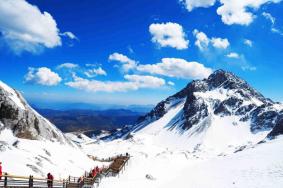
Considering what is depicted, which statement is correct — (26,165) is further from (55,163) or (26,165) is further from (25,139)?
(25,139)

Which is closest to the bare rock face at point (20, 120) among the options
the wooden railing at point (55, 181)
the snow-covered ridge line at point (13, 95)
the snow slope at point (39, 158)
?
the snow-covered ridge line at point (13, 95)

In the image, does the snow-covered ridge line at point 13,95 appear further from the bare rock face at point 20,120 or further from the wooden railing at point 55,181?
the wooden railing at point 55,181

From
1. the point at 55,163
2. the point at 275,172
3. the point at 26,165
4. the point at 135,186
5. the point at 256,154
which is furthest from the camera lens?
the point at 256,154

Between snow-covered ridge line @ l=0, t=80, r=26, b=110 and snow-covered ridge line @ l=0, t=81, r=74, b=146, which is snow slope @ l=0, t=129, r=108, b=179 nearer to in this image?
snow-covered ridge line @ l=0, t=81, r=74, b=146

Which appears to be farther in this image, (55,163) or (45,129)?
(45,129)

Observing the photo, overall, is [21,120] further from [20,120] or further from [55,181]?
[55,181]

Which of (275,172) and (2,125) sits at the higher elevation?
(2,125)

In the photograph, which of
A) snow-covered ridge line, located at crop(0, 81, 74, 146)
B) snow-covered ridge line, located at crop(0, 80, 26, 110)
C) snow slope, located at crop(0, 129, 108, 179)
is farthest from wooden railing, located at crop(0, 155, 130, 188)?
snow-covered ridge line, located at crop(0, 80, 26, 110)

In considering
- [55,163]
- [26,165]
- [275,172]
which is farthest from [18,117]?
[275,172]

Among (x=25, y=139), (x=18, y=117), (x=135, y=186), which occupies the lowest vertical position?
(x=135, y=186)
